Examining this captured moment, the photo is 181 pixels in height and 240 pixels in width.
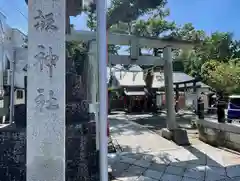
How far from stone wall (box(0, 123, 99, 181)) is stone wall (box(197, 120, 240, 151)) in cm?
425

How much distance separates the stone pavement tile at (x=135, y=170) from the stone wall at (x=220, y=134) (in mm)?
2476

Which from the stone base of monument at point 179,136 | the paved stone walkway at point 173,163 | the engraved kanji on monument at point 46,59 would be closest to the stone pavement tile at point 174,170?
the paved stone walkway at point 173,163

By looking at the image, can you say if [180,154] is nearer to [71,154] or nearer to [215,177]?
[215,177]

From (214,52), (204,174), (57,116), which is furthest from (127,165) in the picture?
(214,52)

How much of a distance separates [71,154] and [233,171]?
10.2 feet

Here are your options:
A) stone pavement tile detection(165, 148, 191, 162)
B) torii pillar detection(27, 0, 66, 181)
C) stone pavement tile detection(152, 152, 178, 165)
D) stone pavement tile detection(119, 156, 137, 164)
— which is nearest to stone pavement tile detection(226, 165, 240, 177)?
stone pavement tile detection(165, 148, 191, 162)

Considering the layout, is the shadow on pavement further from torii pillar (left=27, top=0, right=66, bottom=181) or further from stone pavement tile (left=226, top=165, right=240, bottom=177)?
torii pillar (left=27, top=0, right=66, bottom=181)

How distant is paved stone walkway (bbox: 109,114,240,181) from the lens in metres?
4.15

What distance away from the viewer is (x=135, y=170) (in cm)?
450

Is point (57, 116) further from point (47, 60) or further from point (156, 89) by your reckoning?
point (156, 89)

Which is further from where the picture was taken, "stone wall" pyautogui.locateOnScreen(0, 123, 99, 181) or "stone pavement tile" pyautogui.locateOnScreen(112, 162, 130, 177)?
"stone pavement tile" pyautogui.locateOnScreen(112, 162, 130, 177)

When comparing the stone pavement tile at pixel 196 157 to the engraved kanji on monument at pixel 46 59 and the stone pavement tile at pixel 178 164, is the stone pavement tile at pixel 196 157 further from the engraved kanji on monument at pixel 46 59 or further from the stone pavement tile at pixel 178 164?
the engraved kanji on monument at pixel 46 59

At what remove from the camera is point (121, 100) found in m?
20.7

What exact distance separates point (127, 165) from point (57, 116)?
3.12 m
